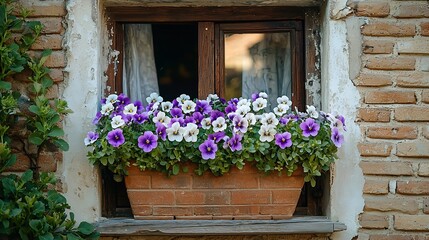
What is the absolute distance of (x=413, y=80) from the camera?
3605 mm

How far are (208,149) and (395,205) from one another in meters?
0.95

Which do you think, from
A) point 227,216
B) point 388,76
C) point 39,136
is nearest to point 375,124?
point 388,76

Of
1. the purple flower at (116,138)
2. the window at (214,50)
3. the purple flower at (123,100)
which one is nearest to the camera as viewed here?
the purple flower at (116,138)

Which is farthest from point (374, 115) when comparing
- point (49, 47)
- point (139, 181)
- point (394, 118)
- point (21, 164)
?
point (21, 164)

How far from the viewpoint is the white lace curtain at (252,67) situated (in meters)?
3.90

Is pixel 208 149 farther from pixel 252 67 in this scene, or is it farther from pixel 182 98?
pixel 252 67

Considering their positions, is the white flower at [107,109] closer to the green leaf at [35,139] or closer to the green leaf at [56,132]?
the green leaf at [56,132]

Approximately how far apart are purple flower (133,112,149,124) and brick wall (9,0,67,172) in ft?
1.43

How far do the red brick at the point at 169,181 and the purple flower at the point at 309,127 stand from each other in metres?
0.58

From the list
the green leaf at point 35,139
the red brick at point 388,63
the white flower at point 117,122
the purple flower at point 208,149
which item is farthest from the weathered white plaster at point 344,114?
the green leaf at point 35,139

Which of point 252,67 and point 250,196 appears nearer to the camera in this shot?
point 250,196

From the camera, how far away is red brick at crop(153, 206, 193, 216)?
3.50 meters

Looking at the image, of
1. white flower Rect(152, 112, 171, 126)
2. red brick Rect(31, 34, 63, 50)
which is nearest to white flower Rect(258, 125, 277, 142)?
white flower Rect(152, 112, 171, 126)

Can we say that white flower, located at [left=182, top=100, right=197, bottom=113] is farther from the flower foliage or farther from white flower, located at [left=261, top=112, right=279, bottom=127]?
white flower, located at [left=261, top=112, right=279, bottom=127]
